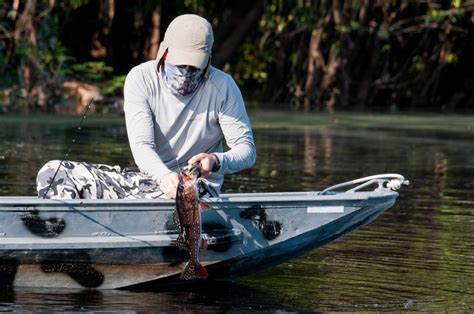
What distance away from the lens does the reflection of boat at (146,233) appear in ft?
23.3

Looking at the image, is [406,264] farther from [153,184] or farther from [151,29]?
[151,29]

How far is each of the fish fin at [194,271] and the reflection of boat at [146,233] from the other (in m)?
0.27

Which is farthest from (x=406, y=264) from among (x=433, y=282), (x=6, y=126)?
(x=6, y=126)

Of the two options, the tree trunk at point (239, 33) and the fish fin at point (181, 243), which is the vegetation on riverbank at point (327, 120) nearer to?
the tree trunk at point (239, 33)

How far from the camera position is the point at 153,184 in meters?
7.54

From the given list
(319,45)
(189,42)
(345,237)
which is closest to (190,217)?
(189,42)

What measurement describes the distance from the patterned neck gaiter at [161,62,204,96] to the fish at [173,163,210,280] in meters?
0.52

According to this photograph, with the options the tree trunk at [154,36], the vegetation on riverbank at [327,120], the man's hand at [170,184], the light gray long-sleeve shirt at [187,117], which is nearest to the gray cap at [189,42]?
the light gray long-sleeve shirt at [187,117]

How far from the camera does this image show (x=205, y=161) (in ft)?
23.0

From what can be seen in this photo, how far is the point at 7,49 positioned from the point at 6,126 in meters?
7.40

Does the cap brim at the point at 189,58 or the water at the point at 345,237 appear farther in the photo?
the water at the point at 345,237

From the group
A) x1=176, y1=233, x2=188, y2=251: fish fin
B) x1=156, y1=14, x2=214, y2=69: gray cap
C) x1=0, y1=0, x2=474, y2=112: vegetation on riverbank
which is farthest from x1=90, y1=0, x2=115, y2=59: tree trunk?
x1=176, y1=233, x2=188, y2=251: fish fin

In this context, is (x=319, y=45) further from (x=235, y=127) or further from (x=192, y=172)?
(x=192, y=172)

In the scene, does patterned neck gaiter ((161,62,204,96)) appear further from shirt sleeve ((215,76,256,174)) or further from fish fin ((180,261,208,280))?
fish fin ((180,261,208,280))
